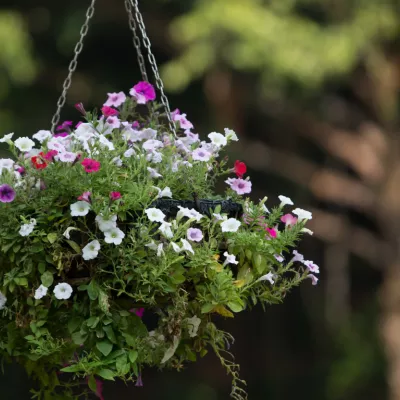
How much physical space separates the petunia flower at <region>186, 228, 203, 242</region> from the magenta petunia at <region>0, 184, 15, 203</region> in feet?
1.33

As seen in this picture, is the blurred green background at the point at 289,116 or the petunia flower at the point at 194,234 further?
the blurred green background at the point at 289,116

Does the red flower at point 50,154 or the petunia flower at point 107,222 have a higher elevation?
the red flower at point 50,154

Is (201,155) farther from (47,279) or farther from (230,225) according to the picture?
(47,279)

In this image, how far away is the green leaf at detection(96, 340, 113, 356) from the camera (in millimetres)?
1922

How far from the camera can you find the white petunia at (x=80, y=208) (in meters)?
1.87

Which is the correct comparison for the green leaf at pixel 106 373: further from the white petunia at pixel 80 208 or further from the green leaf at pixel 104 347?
the white petunia at pixel 80 208

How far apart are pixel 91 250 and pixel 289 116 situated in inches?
220

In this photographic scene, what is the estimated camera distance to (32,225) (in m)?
1.92

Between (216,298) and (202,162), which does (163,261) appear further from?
(202,162)

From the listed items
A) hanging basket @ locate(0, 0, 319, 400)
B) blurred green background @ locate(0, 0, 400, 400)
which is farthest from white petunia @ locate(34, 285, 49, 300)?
blurred green background @ locate(0, 0, 400, 400)

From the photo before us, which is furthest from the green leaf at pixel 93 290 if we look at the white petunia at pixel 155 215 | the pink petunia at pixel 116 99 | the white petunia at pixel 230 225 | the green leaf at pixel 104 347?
the pink petunia at pixel 116 99

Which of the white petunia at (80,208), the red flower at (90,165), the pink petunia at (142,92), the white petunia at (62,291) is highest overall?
the pink petunia at (142,92)

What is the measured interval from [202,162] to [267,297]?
14.3 inches

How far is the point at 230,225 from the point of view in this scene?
1.98 metres
